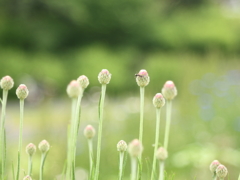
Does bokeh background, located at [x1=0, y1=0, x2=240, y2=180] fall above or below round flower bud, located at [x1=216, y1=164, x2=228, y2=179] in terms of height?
above

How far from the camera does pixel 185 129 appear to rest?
327cm

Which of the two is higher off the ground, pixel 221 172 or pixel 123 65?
pixel 123 65

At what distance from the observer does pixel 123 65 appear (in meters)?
8.11

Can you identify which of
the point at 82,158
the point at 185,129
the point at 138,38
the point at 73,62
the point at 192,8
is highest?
the point at 192,8

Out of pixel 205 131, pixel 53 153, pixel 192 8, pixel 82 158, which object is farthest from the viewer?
pixel 192 8

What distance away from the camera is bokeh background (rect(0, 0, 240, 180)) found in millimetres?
2895

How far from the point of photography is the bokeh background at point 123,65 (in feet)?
9.50

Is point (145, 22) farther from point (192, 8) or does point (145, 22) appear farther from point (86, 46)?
point (192, 8)

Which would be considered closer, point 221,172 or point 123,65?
point 221,172

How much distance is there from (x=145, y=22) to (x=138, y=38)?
384mm

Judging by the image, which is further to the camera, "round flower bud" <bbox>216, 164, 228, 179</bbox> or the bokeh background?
the bokeh background

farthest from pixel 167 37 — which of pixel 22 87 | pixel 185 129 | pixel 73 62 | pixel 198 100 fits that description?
pixel 22 87

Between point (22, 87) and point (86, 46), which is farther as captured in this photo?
point (86, 46)

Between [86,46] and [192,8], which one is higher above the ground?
[192,8]
